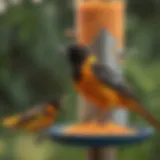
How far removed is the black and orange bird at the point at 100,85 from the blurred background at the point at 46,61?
42 centimetres

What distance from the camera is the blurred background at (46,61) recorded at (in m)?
1.73

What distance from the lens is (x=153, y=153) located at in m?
1.74

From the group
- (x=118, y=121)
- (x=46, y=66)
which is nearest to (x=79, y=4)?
(x=118, y=121)

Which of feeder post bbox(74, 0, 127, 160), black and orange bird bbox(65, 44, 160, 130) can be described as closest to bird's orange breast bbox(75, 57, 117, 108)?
black and orange bird bbox(65, 44, 160, 130)

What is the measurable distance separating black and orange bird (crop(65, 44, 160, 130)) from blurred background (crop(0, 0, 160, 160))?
1.38 ft

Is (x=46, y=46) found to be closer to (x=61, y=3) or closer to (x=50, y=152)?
(x=61, y=3)

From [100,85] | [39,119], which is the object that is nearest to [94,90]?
[100,85]

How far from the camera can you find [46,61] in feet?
5.95

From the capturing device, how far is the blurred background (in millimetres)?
1727

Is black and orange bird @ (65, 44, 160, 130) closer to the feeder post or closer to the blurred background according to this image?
the feeder post

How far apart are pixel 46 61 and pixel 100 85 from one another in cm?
57

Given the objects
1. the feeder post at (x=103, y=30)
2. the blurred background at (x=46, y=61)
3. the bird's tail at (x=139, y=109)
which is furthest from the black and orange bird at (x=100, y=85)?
the blurred background at (x=46, y=61)

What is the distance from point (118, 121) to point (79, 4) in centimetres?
24

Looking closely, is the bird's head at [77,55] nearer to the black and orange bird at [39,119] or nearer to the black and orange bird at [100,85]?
the black and orange bird at [100,85]
